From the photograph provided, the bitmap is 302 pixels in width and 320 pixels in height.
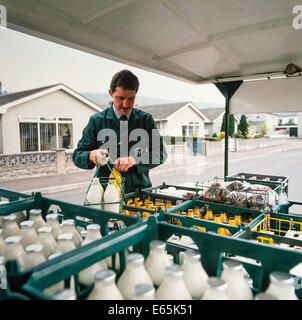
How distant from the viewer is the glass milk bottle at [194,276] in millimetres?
1093

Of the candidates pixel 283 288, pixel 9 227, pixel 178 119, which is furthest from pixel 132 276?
pixel 178 119

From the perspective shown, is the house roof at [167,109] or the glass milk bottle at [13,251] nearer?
the glass milk bottle at [13,251]

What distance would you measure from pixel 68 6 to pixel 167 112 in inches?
998

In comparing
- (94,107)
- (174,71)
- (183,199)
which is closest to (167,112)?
(94,107)

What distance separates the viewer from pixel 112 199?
6.41 ft

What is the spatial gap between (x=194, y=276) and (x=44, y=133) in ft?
53.4

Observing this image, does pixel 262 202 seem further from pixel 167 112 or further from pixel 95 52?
pixel 167 112

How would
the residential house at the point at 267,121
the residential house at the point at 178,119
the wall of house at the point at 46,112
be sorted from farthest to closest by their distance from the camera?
the residential house at the point at 267,121, the residential house at the point at 178,119, the wall of house at the point at 46,112

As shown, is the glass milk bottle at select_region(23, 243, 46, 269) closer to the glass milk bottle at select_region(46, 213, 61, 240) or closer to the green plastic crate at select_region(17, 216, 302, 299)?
the green plastic crate at select_region(17, 216, 302, 299)

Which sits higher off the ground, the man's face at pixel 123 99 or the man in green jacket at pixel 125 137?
the man's face at pixel 123 99

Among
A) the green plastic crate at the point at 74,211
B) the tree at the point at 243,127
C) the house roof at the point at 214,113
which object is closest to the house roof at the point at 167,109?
the house roof at the point at 214,113

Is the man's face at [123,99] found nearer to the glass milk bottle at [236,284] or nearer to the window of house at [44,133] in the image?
the glass milk bottle at [236,284]

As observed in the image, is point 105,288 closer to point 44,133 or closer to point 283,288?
point 283,288

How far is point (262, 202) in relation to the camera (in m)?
2.45
